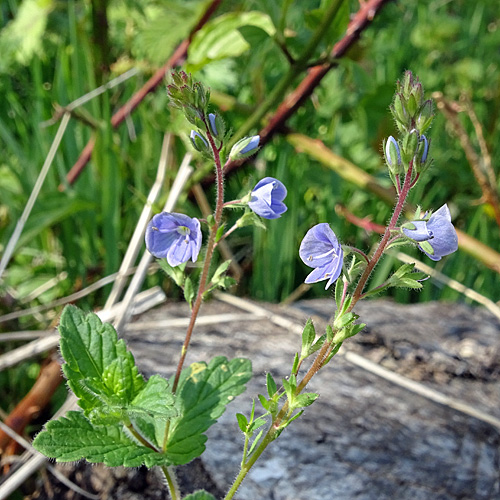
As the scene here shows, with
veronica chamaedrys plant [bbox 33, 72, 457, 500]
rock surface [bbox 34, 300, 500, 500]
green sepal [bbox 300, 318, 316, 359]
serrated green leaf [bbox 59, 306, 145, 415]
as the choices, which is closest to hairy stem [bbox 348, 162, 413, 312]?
veronica chamaedrys plant [bbox 33, 72, 457, 500]

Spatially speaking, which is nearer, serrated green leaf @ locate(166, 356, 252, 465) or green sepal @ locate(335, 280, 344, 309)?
green sepal @ locate(335, 280, 344, 309)

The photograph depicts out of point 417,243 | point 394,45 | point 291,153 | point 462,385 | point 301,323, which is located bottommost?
point 462,385

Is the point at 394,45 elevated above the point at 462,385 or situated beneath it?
elevated above

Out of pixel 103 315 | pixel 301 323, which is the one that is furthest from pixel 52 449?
pixel 301 323

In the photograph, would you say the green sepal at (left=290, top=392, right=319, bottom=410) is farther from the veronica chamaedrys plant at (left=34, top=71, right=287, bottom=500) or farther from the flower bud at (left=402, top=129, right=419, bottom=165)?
the flower bud at (left=402, top=129, right=419, bottom=165)

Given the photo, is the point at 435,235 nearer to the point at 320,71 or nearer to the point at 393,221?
the point at 393,221

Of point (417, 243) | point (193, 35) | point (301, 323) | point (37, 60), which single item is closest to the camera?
point (417, 243)

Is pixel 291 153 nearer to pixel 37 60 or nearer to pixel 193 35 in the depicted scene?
pixel 193 35
